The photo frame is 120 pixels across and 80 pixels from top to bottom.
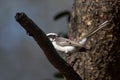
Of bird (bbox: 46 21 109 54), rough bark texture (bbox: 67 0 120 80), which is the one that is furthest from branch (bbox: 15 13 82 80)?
rough bark texture (bbox: 67 0 120 80)

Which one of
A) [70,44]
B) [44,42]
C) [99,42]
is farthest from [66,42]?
[44,42]

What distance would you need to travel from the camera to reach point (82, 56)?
179 centimetres

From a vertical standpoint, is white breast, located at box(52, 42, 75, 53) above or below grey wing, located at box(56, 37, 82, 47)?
below

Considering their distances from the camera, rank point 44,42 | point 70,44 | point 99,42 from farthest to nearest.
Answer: point 99,42
point 70,44
point 44,42

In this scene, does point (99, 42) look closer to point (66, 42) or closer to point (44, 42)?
point (66, 42)

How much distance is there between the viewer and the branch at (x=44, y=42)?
52.4 inches

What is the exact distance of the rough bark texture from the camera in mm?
1734

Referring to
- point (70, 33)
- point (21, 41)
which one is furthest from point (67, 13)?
point (21, 41)

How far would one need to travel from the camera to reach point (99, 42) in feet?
5.76

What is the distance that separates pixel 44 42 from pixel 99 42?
0.41m

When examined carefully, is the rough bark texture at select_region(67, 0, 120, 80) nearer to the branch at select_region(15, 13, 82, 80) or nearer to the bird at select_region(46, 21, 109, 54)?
the bird at select_region(46, 21, 109, 54)

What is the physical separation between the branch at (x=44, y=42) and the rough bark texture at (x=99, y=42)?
0.24 metres

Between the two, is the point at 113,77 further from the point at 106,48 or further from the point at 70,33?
the point at 70,33

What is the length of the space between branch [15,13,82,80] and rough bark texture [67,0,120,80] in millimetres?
239
